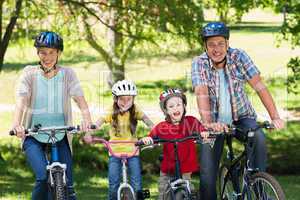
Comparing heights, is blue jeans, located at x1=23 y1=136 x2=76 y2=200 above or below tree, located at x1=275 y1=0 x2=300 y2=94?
below

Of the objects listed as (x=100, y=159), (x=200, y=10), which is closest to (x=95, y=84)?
(x=100, y=159)

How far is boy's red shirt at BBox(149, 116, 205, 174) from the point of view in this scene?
651 cm

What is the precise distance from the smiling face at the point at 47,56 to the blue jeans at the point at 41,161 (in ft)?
2.14

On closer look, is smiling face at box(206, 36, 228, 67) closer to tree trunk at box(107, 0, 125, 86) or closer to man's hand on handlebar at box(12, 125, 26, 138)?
man's hand on handlebar at box(12, 125, 26, 138)

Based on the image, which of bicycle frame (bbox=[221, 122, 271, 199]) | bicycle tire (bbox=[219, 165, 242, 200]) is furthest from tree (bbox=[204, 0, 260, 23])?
bicycle frame (bbox=[221, 122, 271, 199])

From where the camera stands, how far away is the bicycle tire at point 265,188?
557 centimetres

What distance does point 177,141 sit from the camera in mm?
6133

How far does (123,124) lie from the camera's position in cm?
682

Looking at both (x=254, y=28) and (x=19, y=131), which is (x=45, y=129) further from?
(x=254, y=28)

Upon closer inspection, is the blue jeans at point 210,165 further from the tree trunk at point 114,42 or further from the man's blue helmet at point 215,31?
the tree trunk at point 114,42

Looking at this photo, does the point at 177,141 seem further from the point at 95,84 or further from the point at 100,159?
the point at 95,84

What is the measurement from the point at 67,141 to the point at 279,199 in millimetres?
1953

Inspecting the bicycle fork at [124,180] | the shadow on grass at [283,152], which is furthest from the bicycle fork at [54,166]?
the shadow on grass at [283,152]

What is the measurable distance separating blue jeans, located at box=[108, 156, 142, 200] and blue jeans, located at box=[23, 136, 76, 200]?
1.44 feet
